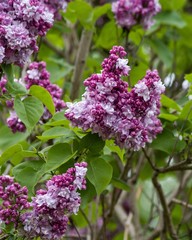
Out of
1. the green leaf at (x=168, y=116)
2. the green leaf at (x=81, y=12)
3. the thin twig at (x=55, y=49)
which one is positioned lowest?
the green leaf at (x=168, y=116)

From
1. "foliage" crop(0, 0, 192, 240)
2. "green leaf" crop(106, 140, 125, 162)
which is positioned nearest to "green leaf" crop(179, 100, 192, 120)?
"foliage" crop(0, 0, 192, 240)

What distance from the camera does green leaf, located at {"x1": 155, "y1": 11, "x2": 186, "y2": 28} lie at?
301 cm

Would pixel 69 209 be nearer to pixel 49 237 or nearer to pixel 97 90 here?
pixel 49 237

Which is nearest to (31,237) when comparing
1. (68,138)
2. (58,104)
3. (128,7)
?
(68,138)

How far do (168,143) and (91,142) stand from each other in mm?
440

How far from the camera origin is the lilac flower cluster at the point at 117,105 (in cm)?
156

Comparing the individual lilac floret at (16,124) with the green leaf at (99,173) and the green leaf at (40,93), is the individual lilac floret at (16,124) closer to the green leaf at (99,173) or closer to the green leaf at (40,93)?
the green leaf at (40,93)

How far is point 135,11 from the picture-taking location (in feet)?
7.82

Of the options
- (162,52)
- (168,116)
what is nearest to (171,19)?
(162,52)

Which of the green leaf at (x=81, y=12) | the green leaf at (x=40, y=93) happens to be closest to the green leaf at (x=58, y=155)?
the green leaf at (x=40, y=93)

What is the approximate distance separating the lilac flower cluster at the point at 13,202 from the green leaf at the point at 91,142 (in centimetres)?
19

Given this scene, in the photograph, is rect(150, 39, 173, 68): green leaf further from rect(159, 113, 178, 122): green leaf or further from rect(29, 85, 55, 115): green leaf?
rect(29, 85, 55, 115): green leaf

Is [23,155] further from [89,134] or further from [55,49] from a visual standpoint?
[55,49]

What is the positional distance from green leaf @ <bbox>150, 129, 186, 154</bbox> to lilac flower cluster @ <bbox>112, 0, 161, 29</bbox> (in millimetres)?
568
